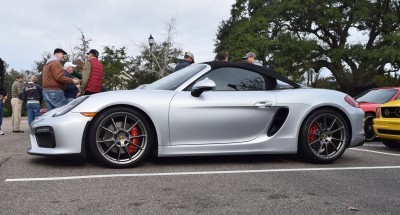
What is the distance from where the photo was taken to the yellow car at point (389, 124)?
7429mm

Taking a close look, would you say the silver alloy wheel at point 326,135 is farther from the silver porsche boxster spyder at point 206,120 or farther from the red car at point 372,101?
the red car at point 372,101

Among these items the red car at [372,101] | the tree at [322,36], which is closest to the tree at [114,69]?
the tree at [322,36]

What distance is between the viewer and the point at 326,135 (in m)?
5.46

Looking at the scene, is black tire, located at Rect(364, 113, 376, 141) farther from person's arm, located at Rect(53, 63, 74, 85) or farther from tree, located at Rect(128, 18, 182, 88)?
tree, located at Rect(128, 18, 182, 88)

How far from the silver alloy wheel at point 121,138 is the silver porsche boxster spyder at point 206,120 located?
10 millimetres

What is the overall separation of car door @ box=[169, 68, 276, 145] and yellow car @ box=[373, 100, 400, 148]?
10.3 feet

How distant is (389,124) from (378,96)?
9.99 ft

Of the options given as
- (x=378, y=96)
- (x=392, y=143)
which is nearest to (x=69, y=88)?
(x=392, y=143)

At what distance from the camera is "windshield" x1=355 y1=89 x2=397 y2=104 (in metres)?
10.1

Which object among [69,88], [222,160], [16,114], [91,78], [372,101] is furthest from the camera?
[16,114]

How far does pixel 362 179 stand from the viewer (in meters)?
4.43

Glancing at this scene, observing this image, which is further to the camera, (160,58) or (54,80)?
(160,58)

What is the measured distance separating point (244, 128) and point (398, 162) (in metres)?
2.13

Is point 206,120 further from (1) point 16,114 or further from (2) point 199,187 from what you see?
(1) point 16,114
